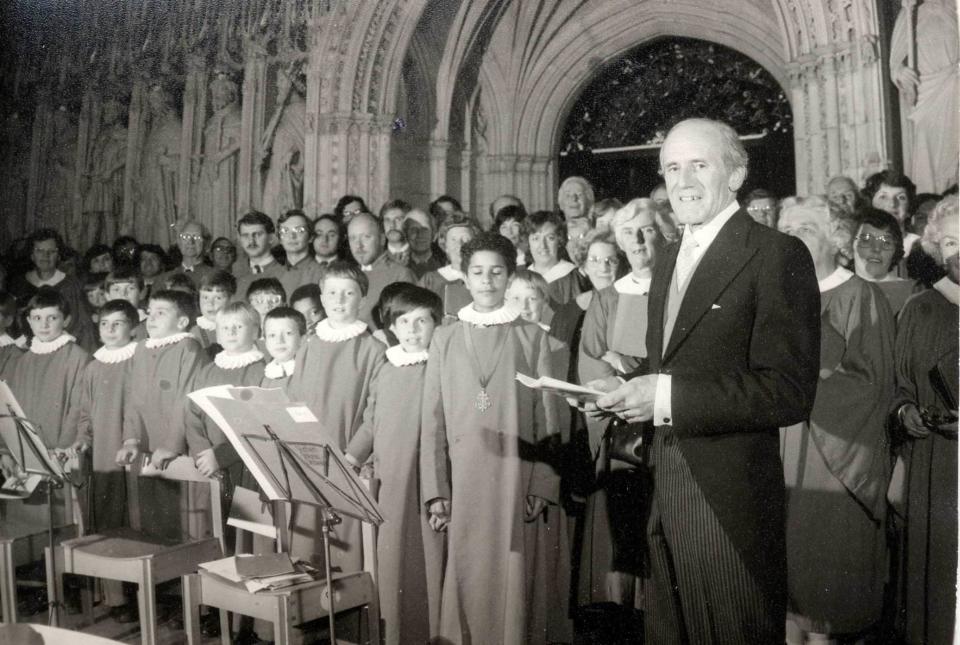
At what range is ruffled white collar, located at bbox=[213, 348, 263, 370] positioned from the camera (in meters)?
3.88

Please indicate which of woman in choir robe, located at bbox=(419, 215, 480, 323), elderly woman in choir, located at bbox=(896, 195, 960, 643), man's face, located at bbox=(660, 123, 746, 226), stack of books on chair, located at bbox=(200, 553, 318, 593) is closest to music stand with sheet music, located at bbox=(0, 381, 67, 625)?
stack of books on chair, located at bbox=(200, 553, 318, 593)

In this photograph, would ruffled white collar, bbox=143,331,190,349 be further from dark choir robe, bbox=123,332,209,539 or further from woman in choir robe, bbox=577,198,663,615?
woman in choir robe, bbox=577,198,663,615

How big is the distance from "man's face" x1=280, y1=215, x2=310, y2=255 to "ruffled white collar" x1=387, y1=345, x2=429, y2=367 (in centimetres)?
175

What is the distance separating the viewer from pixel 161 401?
4.14 m

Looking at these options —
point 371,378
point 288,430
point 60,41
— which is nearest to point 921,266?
point 371,378

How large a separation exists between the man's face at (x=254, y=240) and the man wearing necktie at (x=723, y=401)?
356 cm

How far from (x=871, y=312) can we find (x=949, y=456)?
0.52 meters

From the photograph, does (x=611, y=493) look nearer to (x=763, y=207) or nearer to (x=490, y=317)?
(x=490, y=317)

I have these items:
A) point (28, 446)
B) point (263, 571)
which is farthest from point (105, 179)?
point (263, 571)

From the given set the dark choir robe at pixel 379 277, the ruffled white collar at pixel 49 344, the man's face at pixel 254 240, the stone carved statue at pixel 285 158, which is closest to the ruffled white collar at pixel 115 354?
the ruffled white collar at pixel 49 344

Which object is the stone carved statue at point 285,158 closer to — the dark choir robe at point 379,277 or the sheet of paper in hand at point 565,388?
the dark choir robe at point 379,277

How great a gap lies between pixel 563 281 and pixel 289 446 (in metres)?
2.05

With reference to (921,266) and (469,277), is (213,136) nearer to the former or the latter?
(469,277)

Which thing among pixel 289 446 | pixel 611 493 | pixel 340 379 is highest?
pixel 340 379
